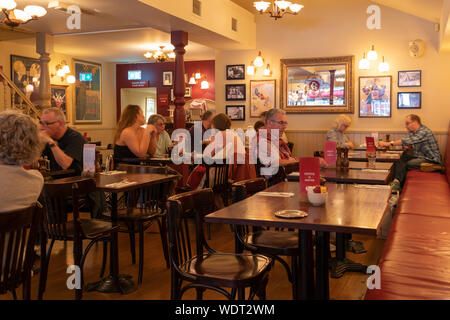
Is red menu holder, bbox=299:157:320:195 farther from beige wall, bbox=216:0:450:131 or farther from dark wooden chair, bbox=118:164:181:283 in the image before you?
beige wall, bbox=216:0:450:131

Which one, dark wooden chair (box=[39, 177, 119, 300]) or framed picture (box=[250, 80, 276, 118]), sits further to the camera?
framed picture (box=[250, 80, 276, 118])

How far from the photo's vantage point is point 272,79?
944 cm

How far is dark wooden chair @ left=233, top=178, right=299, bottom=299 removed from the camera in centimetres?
286

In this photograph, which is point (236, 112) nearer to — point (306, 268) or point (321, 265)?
point (321, 265)

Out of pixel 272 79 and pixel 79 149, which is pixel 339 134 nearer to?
pixel 272 79

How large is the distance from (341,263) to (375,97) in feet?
17.5

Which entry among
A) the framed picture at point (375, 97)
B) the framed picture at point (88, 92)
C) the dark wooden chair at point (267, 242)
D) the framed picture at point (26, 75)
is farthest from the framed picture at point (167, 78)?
the dark wooden chair at point (267, 242)

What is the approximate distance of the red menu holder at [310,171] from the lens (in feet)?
9.27

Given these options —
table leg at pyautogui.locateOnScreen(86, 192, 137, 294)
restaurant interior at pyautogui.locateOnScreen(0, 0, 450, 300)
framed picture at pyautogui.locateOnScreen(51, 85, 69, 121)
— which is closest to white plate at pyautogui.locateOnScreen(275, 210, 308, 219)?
restaurant interior at pyautogui.locateOnScreen(0, 0, 450, 300)

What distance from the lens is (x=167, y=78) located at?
553 inches

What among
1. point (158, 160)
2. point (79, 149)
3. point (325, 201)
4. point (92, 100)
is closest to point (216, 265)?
point (325, 201)

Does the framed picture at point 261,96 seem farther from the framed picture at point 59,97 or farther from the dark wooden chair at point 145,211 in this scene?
the framed picture at point 59,97

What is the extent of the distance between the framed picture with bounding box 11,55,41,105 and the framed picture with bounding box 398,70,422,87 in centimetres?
789

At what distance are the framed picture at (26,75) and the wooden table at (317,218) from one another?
9643 mm
